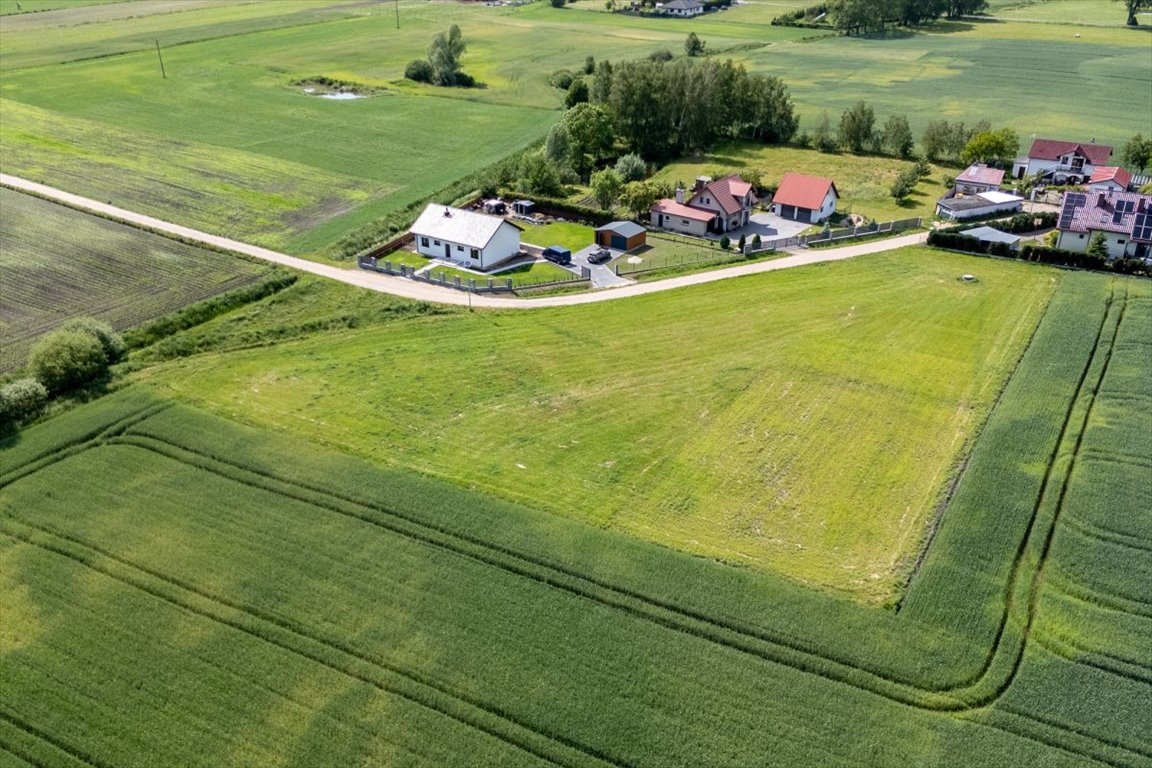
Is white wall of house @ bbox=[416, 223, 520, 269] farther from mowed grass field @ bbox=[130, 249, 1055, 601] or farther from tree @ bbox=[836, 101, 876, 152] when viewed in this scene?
tree @ bbox=[836, 101, 876, 152]

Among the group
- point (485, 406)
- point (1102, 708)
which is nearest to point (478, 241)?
point (485, 406)

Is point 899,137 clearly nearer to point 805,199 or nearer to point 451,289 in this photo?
point 805,199

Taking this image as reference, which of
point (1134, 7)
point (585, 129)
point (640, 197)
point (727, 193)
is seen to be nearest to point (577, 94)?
point (585, 129)

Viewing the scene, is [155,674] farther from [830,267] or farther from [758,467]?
[830,267]

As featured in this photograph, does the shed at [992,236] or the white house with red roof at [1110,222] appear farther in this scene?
the shed at [992,236]

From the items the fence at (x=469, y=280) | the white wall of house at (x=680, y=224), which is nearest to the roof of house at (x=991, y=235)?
the white wall of house at (x=680, y=224)

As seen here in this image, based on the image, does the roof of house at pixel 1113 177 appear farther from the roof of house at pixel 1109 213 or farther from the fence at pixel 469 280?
the fence at pixel 469 280

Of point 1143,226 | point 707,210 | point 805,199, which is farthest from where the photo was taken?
point 805,199

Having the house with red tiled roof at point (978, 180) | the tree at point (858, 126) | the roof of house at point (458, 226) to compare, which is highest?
the tree at point (858, 126)
